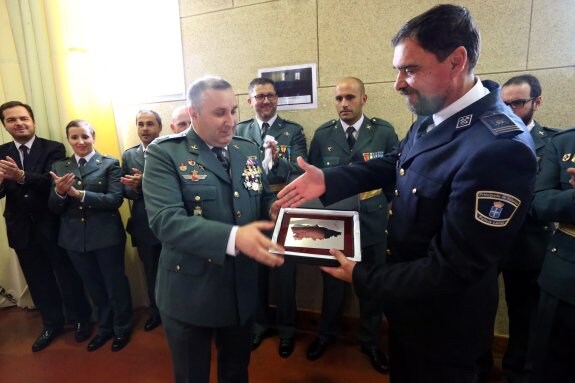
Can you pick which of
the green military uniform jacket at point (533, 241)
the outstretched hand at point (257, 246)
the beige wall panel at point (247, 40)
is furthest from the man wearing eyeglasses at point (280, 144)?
the green military uniform jacket at point (533, 241)

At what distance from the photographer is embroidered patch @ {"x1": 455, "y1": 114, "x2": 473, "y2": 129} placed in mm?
1028

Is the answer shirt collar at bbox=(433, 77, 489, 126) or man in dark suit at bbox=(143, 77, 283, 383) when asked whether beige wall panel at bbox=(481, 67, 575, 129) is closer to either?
shirt collar at bbox=(433, 77, 489, 126)

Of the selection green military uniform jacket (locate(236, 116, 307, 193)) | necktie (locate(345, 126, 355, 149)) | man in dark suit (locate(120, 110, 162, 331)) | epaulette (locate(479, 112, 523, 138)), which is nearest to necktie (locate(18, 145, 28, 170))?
man in dark suit (locate(120, 110, 162, 331))

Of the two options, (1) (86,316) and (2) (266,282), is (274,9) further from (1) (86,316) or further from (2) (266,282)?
(1) (86,316)

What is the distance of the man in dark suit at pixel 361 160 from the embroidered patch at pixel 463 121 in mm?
1395

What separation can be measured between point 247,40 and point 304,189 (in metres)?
2.02

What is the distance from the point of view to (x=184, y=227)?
125 centimetres

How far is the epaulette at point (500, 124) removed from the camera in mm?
904

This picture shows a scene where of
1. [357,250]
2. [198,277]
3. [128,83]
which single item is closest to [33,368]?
[198,277]

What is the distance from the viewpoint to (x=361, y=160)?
2.49 m

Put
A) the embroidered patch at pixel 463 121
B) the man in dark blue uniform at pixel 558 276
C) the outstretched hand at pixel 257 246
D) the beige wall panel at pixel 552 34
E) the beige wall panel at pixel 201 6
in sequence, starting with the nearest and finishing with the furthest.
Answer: the embroidered patch at pixel 463 121, the outstretched hand at pixel 257 246, the man in dark blue uniform at pixel 558 276, the beige wall panel at pixel 552 34, the beige wall panel at pixel 201 6

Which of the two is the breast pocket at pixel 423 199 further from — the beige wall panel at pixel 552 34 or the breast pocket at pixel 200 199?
the beige wall panel at pixel 552 34

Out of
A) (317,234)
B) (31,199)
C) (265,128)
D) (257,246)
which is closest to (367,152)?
(265,128)

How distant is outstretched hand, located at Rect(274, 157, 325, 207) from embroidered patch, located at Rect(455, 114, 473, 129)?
606mm
